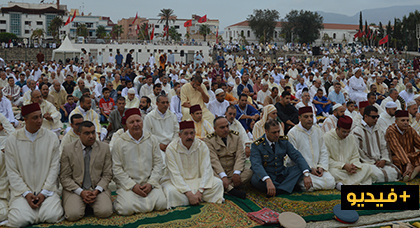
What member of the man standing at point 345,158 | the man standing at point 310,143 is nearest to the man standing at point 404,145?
the man standing at point 345,158

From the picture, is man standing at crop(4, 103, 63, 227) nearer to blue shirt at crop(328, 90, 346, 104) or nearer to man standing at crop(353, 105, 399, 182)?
man standing at crop(353, 105, 399, 182)

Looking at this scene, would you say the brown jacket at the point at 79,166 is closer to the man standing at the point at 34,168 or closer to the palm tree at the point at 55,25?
the man standing at the point at 34,168

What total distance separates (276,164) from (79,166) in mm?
2373

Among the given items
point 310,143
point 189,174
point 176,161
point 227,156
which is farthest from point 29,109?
point 310,143

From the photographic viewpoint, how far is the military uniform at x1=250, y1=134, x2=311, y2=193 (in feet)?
15.3

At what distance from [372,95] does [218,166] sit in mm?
4074

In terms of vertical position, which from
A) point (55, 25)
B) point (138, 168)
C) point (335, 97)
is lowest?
point (138, 168)

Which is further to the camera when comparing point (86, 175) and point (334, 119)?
point (334, 119)

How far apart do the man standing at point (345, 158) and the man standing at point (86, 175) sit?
2.94 m

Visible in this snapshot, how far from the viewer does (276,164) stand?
4746 mm

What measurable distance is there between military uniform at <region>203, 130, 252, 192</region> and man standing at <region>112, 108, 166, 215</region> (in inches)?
30.5

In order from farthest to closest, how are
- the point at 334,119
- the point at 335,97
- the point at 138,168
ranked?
1. the point at 335,97
2. the point at 334,119
3. the point at 138,168

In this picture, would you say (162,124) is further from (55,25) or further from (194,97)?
(55,25)

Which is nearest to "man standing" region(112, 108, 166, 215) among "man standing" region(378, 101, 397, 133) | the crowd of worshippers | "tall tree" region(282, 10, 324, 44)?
the crowd of worshippers
